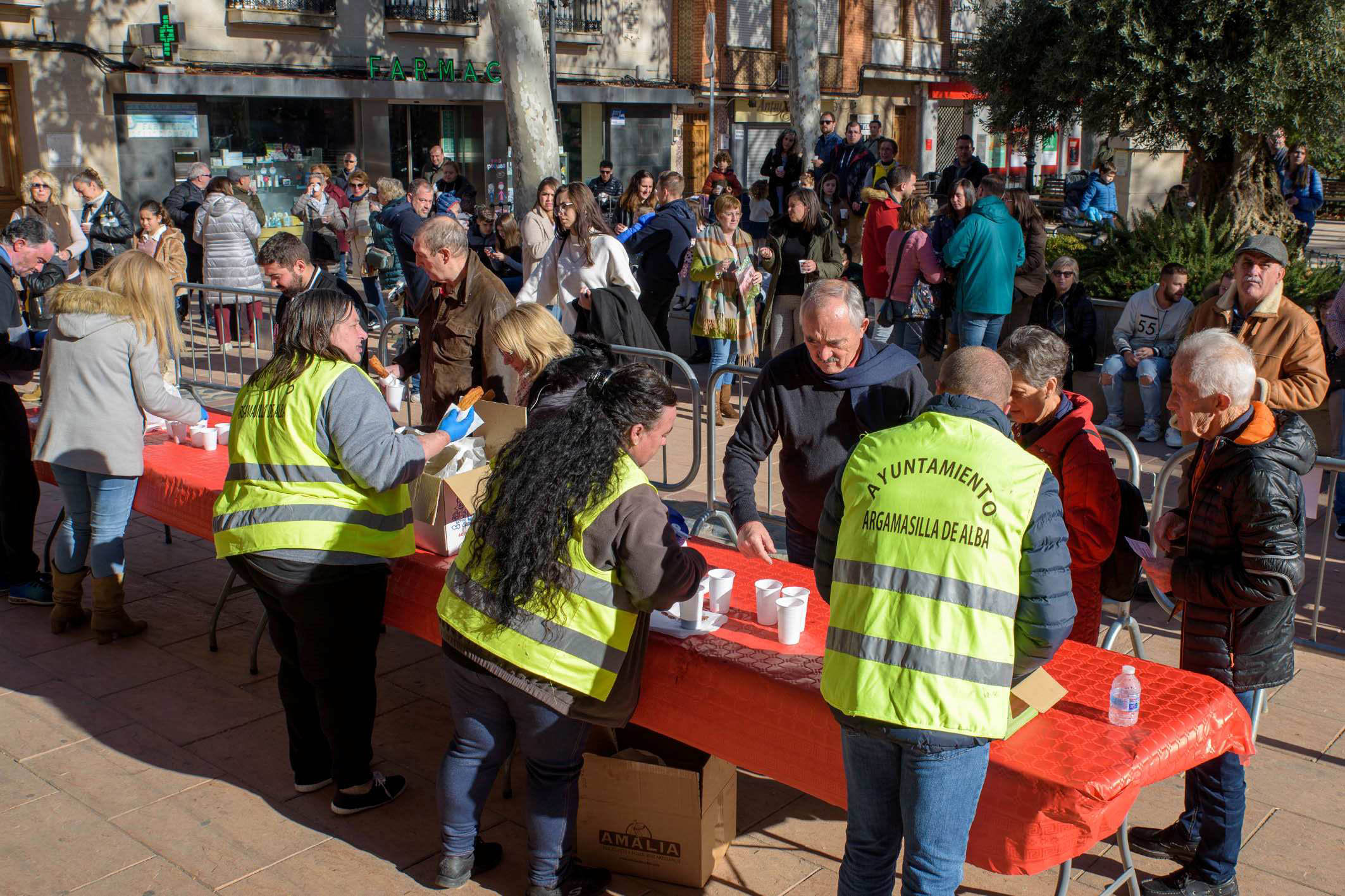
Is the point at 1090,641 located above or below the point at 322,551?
below

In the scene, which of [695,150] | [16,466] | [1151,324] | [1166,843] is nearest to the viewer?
[1166,843]

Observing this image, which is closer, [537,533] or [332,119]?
[537,533]

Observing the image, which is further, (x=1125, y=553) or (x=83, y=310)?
(x=83, y=310)

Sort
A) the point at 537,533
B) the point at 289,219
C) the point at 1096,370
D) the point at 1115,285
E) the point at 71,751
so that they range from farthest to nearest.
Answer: the point at 289,219
the point at 1115,285
the point at 1096,370
the point at 71,751
the point at 537,533

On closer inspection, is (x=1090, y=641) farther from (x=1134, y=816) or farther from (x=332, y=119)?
(x=332, y=119)

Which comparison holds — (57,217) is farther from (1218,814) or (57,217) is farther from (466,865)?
(1218,814)

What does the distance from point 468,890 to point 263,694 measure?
181 cm

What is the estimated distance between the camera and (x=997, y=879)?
381cm

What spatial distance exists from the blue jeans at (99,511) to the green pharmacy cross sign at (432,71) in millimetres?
17303

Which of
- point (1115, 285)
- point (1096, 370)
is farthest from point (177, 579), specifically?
point (1115, 285)

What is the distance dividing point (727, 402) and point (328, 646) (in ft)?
18.3

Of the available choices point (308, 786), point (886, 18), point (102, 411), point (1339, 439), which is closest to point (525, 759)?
point (308, 786)

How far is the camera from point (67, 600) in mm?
5777

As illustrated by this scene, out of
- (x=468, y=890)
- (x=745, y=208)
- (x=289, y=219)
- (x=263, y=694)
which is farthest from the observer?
(x=289, y=219)
